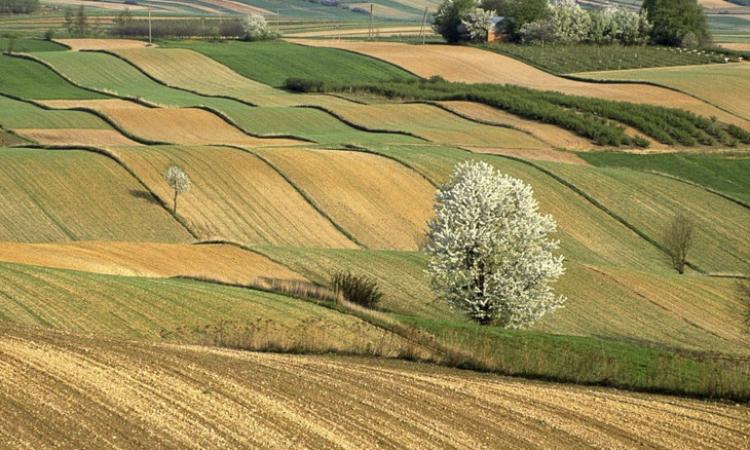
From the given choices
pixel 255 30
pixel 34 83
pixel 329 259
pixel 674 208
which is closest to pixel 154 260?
pixel 329 259

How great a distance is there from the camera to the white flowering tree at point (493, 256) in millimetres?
38969

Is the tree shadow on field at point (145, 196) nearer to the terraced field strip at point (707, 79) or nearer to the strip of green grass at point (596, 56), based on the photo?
the terraced field strip at point (707, 79)

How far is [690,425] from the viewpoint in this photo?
23719mm

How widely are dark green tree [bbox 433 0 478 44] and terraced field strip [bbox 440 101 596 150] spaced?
5426cm

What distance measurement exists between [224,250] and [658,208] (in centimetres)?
2832

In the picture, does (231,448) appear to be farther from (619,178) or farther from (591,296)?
(619,178)

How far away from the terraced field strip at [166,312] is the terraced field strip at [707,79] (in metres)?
82.0

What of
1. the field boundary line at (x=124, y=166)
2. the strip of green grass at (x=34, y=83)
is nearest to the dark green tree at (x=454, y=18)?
the strip of green grass at (x=34, y=83)

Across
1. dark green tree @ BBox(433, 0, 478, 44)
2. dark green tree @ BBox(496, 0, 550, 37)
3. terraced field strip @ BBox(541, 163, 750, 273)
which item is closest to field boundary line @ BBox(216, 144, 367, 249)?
terraced field strip @ BBox(541, 163, 750, 273)

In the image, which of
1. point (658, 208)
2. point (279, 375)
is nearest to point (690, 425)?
point (279, 375)

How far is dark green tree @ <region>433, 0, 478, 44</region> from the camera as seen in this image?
158250mm

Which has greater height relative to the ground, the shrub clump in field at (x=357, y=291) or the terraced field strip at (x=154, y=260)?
the shrub clump in field at (x=357, y=291)

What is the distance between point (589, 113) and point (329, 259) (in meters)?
59.4

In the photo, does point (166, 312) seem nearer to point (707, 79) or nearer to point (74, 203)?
point (74, 203)
